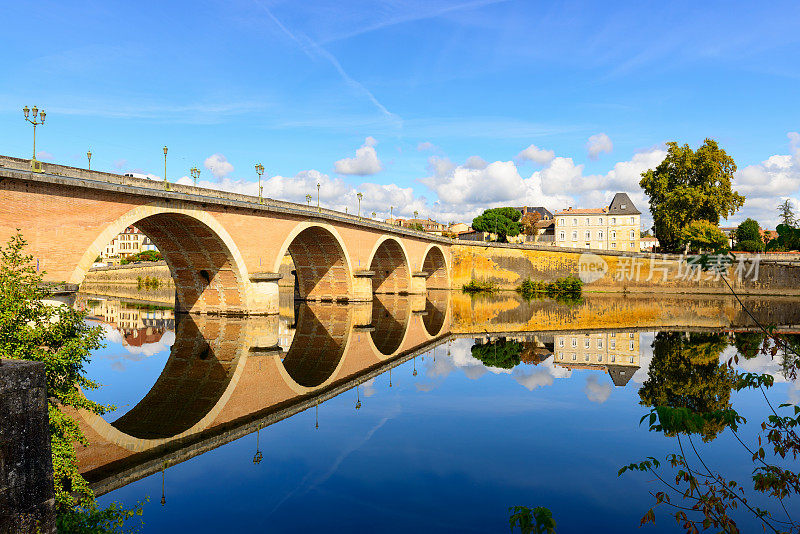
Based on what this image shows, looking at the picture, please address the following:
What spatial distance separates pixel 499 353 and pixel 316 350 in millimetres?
7307

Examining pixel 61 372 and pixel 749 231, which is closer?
pixel 61 372

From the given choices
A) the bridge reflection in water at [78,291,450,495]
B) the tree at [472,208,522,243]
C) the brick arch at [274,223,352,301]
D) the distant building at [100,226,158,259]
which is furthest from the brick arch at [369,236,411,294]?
the distant building at [100,226,158,259]

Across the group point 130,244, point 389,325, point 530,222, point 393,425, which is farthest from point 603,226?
point 130,244

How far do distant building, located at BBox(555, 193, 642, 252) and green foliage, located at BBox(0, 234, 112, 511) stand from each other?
85395 millimetres

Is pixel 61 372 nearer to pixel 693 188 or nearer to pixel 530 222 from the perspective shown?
pixel 693 188

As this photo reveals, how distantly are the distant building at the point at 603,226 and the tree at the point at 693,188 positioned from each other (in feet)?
92.3

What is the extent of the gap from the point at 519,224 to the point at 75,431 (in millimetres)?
98104

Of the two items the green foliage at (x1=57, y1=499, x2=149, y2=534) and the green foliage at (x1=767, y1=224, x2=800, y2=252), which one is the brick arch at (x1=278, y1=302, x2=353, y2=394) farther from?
the green foliage at (x1=767, y1=224, x2=800, y2=252)

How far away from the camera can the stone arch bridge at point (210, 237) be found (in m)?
18.4

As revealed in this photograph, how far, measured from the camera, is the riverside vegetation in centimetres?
629

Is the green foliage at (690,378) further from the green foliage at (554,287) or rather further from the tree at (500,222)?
the tree at (500,222)

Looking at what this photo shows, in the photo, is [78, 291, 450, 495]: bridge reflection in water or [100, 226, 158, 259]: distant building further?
[100, 226, 158, 259]: distant building

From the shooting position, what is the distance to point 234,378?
15.3 m

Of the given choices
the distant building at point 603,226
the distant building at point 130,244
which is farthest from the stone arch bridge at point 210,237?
the distant building at point 130,244
